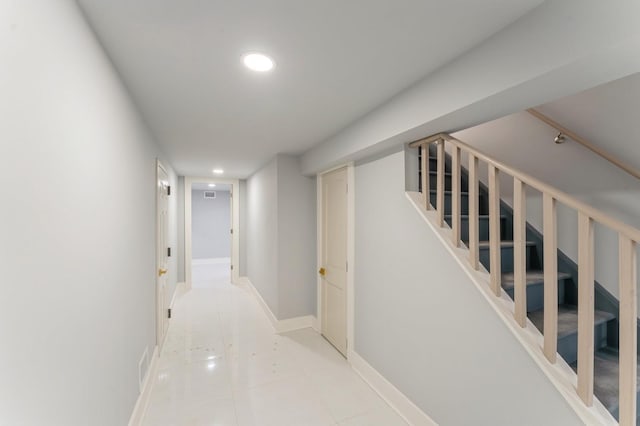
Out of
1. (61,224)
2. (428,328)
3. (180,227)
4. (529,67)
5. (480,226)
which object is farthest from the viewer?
(180,227)

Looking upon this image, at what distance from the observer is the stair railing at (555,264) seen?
952 millimetres

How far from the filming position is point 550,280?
121 cm

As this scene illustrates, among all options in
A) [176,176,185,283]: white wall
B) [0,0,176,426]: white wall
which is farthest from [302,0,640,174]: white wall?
[176,176,185,283]: white wall

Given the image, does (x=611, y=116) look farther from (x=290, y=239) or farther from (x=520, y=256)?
(x=290, y=239)

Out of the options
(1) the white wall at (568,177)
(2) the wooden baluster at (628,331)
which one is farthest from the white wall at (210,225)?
(2) the wooden baluster at (628,331)

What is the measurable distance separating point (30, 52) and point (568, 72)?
1791 millimetres

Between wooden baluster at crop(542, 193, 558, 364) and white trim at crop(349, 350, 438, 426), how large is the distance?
1002 mm

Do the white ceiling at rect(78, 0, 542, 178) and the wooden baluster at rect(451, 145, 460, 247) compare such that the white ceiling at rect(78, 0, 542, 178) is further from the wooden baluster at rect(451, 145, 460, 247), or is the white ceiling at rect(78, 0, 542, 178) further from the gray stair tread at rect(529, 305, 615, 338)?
the gray stair tread at rect(529, 305, 615, 338)

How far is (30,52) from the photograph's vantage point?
0.76 m

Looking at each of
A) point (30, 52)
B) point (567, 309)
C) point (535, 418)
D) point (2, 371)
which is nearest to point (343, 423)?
point (535, 418)

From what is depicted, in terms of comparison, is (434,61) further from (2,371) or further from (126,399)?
(126,399)

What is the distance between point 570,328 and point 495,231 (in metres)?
0.69

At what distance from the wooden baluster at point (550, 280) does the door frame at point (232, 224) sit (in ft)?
17.1

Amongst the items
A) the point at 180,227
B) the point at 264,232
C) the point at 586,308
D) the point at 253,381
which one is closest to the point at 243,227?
the point at 180,227
